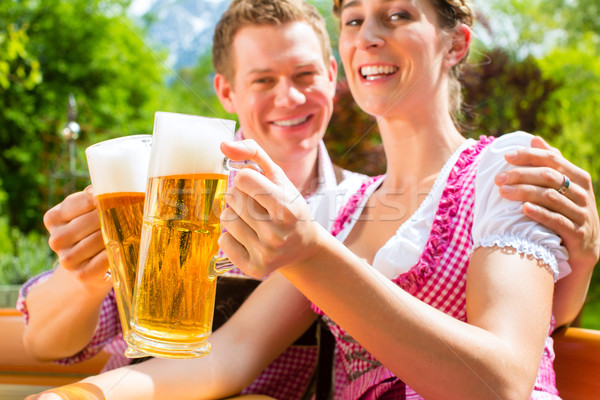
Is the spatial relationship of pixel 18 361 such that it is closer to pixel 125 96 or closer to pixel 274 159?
pixel 274 159

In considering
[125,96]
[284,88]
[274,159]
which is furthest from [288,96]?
[125,96]

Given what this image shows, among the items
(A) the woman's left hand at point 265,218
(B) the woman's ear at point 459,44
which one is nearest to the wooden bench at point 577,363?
(B) the woman's ear at point 459,44

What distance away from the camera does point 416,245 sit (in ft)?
4.88

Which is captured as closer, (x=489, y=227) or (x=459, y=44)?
(x=489, y=227)

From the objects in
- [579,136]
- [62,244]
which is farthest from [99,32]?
[62,244]

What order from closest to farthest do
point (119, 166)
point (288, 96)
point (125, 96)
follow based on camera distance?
point (119, 166)
point (288, 96)
point (125, 96)

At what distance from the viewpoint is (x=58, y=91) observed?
13688 millimetres

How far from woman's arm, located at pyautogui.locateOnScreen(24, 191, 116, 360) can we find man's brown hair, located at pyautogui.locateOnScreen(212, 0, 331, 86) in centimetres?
124

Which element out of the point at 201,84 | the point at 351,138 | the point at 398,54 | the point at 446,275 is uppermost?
the point at 201,84

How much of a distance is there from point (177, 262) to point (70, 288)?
73 centimetres

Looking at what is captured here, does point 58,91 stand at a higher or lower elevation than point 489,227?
higher

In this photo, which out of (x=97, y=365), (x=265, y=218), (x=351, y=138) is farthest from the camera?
(x=351, y=138)

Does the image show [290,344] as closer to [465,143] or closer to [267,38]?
[465,143]

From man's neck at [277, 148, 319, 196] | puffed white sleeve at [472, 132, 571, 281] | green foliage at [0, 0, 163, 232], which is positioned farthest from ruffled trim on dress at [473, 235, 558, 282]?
green foliage at [0, 0, 163, 232]
